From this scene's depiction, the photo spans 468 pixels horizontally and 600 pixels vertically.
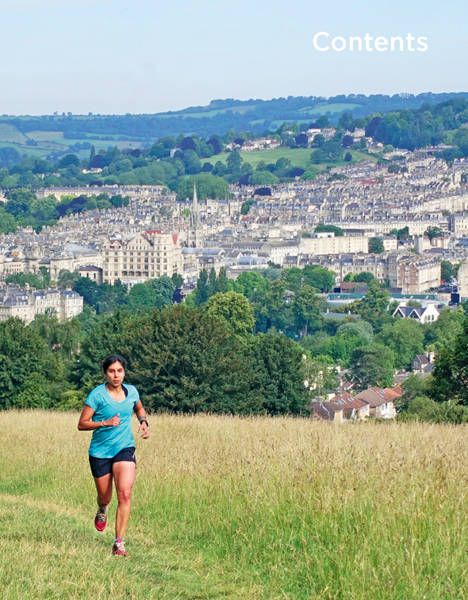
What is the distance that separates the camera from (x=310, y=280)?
96.4 m

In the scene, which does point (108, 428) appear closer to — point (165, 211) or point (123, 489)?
point (123, 489)

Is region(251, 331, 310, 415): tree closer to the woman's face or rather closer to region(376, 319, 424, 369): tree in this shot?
the woman's face

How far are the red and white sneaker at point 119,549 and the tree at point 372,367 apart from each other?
4331 cm

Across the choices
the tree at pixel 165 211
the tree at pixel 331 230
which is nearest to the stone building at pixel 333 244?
the tree at pixel 331 230

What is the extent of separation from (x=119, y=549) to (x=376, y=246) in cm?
11351

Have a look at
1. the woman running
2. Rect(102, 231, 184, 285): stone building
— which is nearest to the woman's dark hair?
the woman running

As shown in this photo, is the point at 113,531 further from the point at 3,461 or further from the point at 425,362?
the point at 425,362

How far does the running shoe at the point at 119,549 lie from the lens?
6258 mm

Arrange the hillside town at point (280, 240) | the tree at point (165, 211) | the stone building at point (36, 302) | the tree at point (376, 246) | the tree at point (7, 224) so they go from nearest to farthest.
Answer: the stone building at point (36, 302) < the hillside town at point (280, 240) < the tree at point (376, 246) < the tree at point (7, 224) < the tree at point (165, 211)

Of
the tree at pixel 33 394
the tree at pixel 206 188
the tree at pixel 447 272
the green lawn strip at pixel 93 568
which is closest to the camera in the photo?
the green lawn strip at pixel 93 568

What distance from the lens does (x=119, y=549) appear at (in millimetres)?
6270

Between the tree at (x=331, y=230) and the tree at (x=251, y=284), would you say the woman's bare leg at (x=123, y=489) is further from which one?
the tree at (x=331, y=230)

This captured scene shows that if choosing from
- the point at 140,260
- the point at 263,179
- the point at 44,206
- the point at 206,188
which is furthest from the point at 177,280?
the point at 263,179

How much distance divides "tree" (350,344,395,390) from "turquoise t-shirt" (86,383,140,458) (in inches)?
1698
